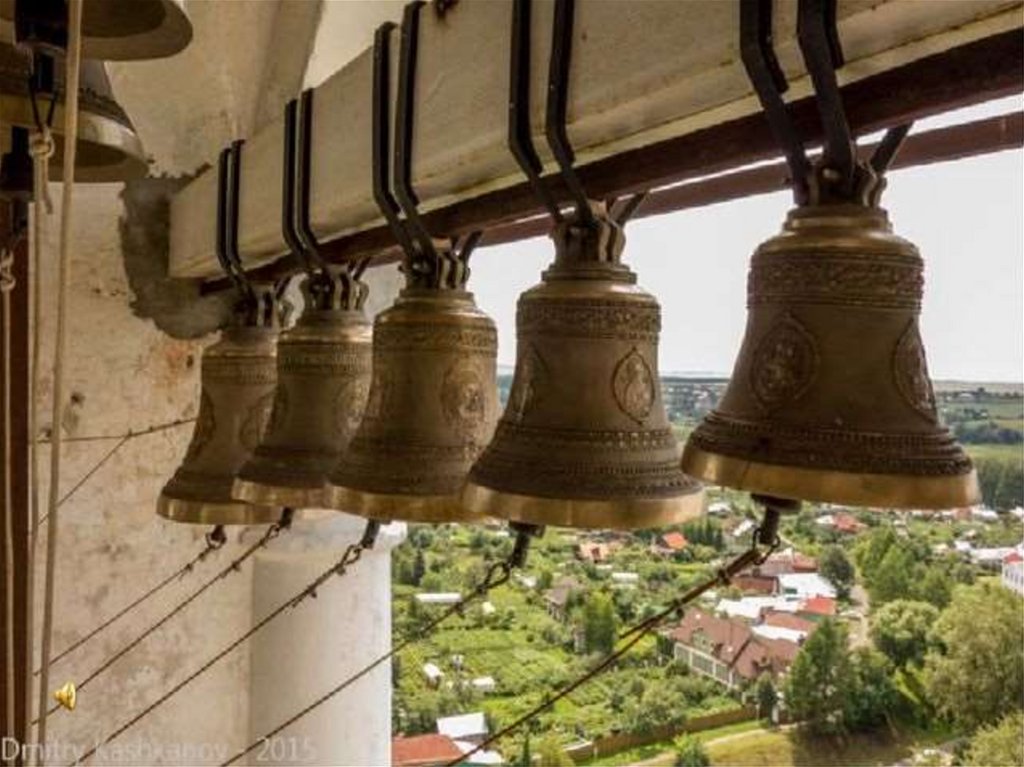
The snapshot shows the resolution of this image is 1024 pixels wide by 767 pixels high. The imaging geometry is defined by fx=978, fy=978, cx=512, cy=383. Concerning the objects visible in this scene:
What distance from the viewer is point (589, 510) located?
83 cm

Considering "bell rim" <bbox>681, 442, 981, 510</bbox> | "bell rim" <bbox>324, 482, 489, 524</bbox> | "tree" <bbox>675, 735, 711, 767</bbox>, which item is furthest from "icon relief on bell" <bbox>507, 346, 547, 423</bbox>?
"tree" <bbox>675, 735, 711, 767</bbox>

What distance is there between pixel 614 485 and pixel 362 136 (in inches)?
30.9

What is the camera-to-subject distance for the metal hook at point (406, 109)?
1215mm

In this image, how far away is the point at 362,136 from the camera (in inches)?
55.7

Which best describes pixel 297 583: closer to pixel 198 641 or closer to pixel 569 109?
pixel 198 641

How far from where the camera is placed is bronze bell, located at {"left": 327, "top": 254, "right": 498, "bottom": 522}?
3.61 feet

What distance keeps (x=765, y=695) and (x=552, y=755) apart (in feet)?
1.60

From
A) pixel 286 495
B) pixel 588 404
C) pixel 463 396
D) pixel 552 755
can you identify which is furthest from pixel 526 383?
pixel 552 755

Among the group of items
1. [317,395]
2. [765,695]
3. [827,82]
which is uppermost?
[827,82]

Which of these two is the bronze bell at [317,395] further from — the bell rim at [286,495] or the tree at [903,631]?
the tree at [903,631]

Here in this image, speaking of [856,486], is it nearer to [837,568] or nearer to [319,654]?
[837,568]

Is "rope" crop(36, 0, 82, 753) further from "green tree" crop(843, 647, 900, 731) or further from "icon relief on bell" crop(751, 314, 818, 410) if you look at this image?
"green tree" crop(843, 647, 900, 731)

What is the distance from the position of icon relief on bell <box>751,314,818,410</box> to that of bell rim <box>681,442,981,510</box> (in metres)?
0.06

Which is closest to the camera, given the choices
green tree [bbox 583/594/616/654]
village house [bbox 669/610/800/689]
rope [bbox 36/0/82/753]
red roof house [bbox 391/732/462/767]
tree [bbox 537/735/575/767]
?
rope [bbox 36/0/82/753]
